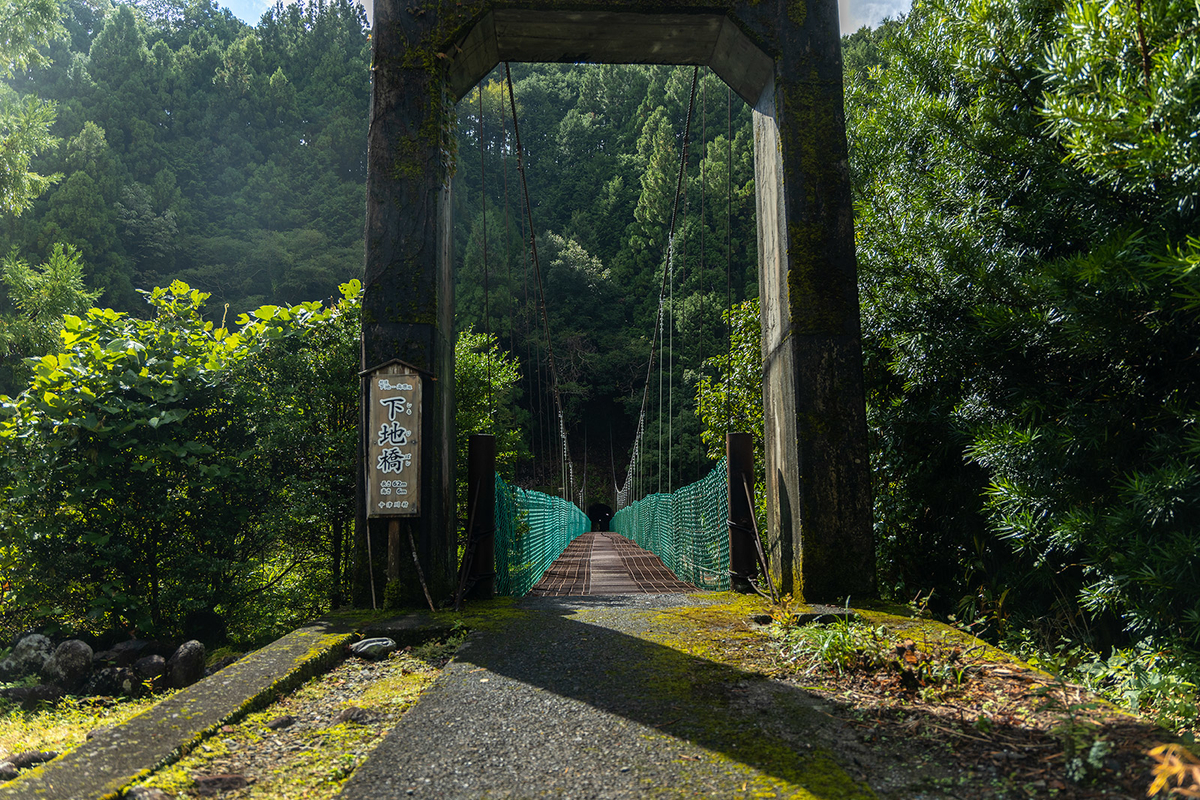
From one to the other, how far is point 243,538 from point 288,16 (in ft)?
125

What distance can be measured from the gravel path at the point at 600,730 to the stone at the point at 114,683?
6.45 feet

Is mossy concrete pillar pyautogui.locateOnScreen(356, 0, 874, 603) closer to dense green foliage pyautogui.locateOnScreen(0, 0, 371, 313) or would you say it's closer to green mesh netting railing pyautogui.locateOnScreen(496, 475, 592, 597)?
green mesh netting railing pyautogui.locateOnScreen(496, 475, 592, 597)

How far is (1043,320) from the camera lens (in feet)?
6.21

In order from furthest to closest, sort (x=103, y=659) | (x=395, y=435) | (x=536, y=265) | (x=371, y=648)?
(x=536, y=265)
(x=103, y=659)
(x=395, y=435)
(x=371, y=648)

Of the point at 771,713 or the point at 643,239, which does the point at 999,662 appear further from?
the point at 643,239

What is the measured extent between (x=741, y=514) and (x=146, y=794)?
2.62 metres

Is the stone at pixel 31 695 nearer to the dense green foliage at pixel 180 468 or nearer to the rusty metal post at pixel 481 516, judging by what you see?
the dense green foliage at pixel 180 468

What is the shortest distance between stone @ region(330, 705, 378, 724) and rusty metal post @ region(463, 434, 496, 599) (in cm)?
134

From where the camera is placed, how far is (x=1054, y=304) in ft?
5.98

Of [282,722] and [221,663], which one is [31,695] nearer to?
[221,663]

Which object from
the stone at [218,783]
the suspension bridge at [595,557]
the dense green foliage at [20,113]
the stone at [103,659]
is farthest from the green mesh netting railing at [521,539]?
the dense green foliage at [20,113]

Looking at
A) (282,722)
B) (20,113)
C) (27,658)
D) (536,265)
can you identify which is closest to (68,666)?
(27,658)

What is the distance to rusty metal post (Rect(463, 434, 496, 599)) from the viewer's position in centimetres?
310

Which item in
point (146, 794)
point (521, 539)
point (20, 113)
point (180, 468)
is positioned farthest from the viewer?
point (20, 113)
